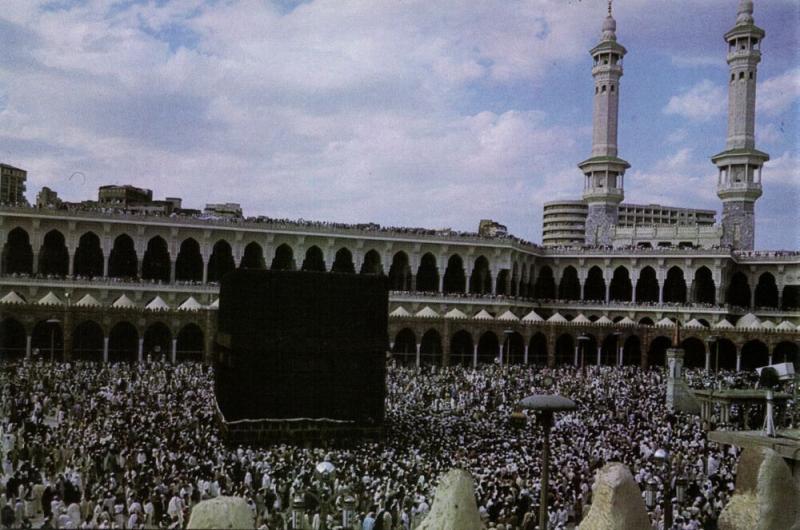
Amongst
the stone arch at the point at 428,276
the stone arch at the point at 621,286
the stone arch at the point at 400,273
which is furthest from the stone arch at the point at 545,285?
the stone arch at the point at 400,273

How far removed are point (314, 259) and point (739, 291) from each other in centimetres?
2328

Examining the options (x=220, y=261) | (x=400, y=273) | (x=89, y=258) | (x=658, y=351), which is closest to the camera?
(x=89, y=258)

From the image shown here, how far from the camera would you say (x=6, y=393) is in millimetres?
19547

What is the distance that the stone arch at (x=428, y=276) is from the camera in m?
Answer: 42.8

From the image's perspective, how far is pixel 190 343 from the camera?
34.9 meters

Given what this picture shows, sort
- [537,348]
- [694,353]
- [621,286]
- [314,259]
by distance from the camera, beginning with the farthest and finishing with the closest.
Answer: [621,286], [537,348], [694,353], [314,259]

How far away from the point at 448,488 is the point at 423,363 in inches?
1146

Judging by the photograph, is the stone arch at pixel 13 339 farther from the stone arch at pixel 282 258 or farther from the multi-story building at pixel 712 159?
the multi-story building at pixel 712 159

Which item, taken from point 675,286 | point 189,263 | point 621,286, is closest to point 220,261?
point 189,263

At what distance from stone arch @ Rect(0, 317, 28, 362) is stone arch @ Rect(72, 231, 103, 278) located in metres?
5.63

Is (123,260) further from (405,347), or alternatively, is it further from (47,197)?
(405,347)

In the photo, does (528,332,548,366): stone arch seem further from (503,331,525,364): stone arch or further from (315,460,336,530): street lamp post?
(315,460,336,530): street lamp post

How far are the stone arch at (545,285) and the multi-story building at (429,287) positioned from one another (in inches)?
2.4

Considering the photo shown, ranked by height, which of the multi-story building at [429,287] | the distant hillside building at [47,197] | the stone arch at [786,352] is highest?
the distant hillside building at [47,197]
